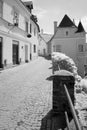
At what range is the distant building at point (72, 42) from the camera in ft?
98.9

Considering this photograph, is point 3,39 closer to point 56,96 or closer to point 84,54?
point 56,96

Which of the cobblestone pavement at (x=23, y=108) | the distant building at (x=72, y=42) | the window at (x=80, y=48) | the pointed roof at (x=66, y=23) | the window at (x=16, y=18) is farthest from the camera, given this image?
the pointed roof at (x=66, y=23)

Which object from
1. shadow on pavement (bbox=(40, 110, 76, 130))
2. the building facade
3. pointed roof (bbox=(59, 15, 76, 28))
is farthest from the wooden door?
pointed roof (bbox=(59, 15, 76, 28))

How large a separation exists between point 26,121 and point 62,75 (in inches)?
57.3

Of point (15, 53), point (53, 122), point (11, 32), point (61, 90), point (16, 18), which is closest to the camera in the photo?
point (53, 122)

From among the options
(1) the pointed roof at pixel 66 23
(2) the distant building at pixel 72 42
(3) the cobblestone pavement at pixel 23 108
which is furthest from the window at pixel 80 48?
(3) the cobblestone pavement at pixel 23 108

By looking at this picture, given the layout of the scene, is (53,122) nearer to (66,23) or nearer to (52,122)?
(52,122)

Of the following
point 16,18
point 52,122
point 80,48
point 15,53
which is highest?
point 16,18

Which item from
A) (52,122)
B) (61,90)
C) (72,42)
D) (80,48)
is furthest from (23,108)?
(72,42)

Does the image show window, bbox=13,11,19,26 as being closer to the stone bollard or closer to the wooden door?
the wooden door

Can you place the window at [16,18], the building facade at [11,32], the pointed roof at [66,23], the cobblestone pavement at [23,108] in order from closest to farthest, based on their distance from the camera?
the cobblestone pavement at [23,108], the building facade at [11,32], the window at [16,18], the pointed roof at [66,23]

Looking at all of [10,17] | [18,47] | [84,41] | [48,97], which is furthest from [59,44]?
[48,97]

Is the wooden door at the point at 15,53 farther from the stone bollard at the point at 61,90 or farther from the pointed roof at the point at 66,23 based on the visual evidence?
the pointed roof at the point at 66,23

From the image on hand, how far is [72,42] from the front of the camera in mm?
31234
